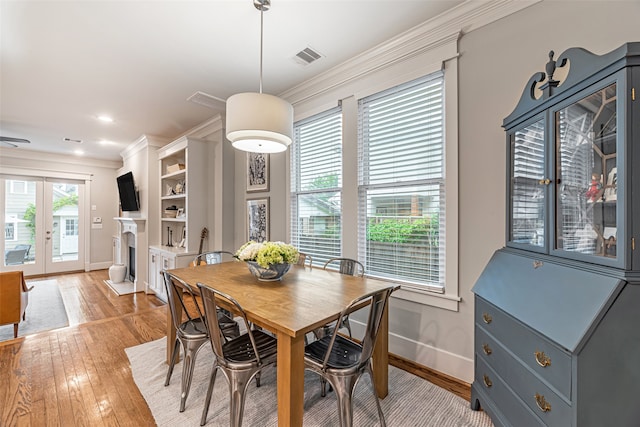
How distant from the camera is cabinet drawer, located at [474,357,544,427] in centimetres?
124

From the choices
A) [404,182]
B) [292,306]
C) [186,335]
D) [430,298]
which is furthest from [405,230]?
[186,335]

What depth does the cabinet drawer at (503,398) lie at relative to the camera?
48.6 inches

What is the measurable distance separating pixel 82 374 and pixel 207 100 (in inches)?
125

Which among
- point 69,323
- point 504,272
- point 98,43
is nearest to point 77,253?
point 69,323

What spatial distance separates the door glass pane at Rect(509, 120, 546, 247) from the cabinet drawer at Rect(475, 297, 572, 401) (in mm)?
462

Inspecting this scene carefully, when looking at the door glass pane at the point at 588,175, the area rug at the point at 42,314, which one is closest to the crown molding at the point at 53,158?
the area rug at the point at 42,314

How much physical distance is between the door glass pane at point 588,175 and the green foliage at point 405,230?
0.99m

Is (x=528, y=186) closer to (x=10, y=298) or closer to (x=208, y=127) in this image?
(x=208, y=127)

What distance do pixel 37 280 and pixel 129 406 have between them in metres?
6.03

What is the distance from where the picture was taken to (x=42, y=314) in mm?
3727

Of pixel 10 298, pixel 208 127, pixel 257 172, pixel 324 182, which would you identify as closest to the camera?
pixel 10 298

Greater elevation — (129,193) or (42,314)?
(129,193)

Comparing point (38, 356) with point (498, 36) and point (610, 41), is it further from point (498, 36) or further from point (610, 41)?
point (610, 41)

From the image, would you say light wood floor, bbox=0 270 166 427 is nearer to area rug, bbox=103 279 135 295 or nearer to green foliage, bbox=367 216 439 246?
area rug, bbox=103 279 135 295
